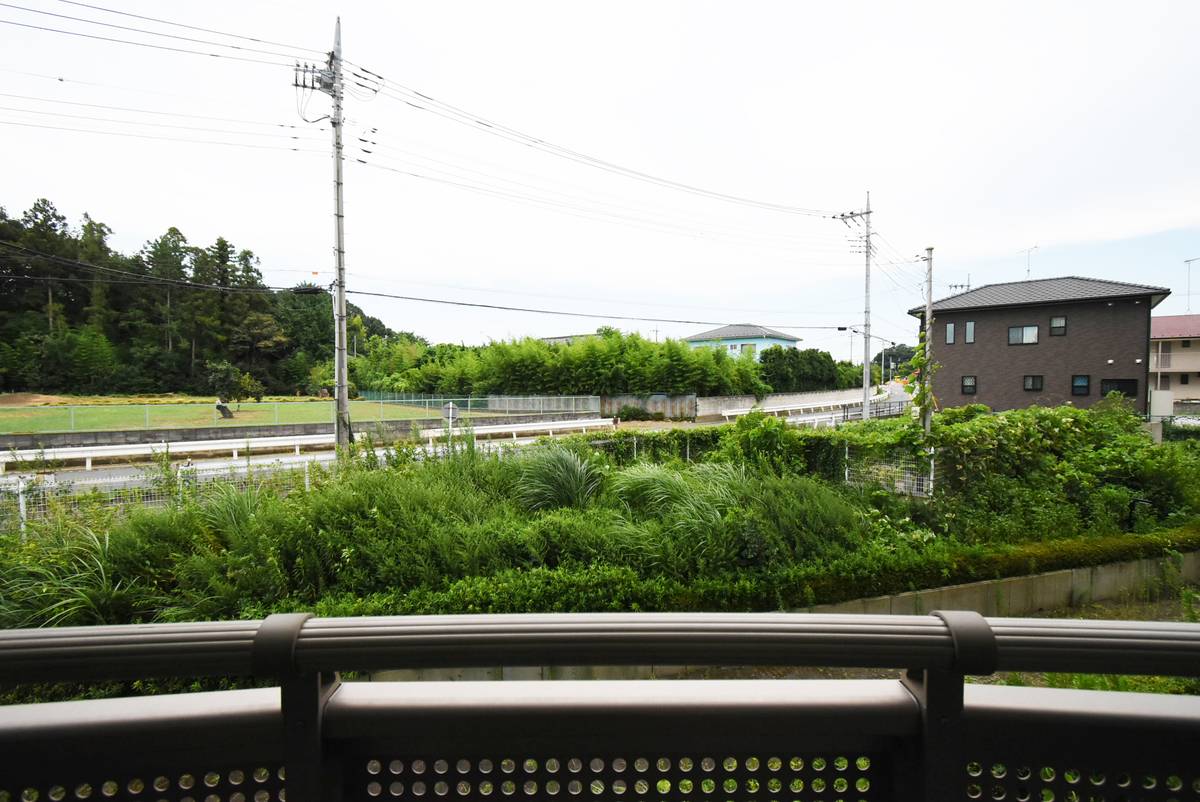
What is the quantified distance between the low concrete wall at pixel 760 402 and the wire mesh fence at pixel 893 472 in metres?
16.1

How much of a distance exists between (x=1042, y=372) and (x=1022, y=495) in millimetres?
21053

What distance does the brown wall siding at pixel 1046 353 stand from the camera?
2061 cm

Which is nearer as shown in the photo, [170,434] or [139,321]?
[170,434]

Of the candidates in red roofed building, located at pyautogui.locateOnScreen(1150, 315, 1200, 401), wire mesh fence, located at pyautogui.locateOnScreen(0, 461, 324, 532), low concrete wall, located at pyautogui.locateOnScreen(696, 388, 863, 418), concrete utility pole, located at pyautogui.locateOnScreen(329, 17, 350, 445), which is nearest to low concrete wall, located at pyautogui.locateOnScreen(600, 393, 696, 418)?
low concrete wall, located at pyautogui.locateOnScreen(696, 388, 863, 418)

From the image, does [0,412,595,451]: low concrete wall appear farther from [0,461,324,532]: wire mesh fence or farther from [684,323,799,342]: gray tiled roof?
[684,323,799,342]: gray tiled roof

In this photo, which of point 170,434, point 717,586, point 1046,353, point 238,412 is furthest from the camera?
point 238,412

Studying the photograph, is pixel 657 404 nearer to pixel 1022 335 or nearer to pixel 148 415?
pixel 1022 335

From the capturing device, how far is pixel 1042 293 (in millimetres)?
22625

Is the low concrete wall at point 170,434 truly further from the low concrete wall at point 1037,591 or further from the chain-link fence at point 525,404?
the low concrete wall at point 1037,591

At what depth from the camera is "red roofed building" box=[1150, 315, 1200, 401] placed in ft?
89.5

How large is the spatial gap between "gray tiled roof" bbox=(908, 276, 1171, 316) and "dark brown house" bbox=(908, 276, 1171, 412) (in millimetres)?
32

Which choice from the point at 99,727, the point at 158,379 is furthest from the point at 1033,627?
the point at 158,379

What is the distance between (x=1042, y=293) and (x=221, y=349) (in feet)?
148

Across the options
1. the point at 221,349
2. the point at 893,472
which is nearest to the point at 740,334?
the point at 221,349
